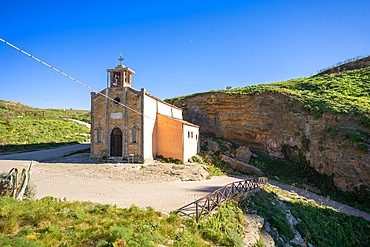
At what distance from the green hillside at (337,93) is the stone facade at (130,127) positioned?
12581 millimetres

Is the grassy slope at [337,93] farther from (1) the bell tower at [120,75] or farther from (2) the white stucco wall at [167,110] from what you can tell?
(1) the bell tower at [120,75]

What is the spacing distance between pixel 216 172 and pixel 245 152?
5.98 m

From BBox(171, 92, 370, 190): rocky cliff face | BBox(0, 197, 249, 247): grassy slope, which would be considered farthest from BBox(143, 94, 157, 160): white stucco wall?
BBox(0, 197, 249, 247): grassy slope

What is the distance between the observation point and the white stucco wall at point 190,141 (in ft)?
72.7

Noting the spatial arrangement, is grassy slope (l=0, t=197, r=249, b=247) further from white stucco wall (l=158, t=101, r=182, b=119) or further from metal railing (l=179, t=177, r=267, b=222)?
white stucco wall (l=158, t=101, r=182, b=119)

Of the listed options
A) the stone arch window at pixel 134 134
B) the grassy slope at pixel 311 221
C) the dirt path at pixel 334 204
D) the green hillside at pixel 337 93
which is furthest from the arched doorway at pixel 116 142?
the green hillside at pixel 337 93

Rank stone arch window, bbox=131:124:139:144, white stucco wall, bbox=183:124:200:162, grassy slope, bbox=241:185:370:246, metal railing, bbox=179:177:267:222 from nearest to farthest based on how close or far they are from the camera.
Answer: metal railing, bbox=179:177:267:222, grassy slope, bbox=241:185:370:246, stone arch window, bbox=131:124:139:144, white stucco wall, bbox=183:124:200:162

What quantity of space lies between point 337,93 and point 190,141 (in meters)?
19.8

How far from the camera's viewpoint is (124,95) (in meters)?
21.7

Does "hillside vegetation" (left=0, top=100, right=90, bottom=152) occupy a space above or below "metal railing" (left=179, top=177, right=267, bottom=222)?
above

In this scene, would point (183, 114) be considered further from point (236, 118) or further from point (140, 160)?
point (140, 160)

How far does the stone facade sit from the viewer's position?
20.8 m

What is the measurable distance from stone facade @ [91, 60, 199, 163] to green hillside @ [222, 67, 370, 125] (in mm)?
12581

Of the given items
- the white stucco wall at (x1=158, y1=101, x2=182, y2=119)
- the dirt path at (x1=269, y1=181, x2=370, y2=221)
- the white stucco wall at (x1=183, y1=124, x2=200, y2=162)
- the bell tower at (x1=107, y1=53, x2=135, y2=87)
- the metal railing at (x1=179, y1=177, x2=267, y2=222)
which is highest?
the bell tower at (x1=107, y1=53, x2=135, y2=87)
